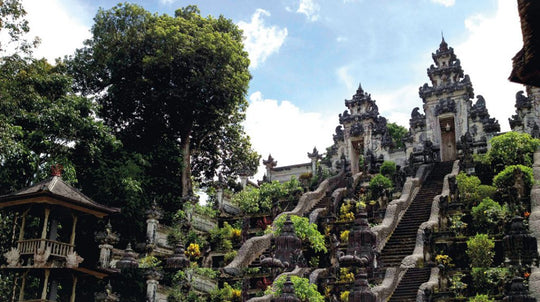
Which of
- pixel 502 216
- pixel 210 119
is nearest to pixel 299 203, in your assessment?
pixel 210 119

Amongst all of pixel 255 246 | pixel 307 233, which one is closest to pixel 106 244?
pixel 255 246

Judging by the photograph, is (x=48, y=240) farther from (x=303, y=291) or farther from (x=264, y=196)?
(x=264, y=196)

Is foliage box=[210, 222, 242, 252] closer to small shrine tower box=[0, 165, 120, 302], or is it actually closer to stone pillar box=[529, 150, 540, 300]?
small shrine tower box=[0, 165, 120, 302]

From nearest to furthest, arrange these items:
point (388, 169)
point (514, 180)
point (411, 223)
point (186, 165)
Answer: point (514, 180) < point (411, 223) < point (186, 165) < point (388, 169)

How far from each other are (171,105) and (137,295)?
34.9 feet

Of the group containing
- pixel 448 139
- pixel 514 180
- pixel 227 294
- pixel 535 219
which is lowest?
pixel 227 294

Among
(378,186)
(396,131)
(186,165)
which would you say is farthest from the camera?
(396,131)

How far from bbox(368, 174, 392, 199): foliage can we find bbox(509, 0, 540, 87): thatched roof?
815 inches

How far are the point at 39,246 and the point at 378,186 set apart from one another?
1517 centimetres

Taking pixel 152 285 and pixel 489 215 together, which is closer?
pixel 489 215

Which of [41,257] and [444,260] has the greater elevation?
[444,260]

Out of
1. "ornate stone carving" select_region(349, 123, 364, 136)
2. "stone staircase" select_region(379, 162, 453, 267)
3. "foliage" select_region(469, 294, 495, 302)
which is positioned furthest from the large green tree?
"foliage" select_region(469, 294, 495, 302)

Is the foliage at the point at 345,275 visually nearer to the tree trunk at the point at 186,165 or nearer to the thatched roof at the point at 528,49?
the tree trunk at the point at 186,165

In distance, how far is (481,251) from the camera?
17547 millimetres
